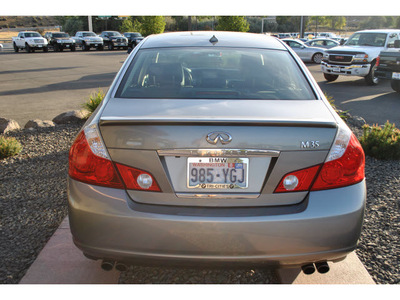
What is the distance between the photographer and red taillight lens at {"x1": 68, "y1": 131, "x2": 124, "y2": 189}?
2.33 meters

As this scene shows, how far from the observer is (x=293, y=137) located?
2258 mm

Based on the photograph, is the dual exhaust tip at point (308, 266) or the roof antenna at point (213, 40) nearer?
the dual exhaust tip at point (308, 266)

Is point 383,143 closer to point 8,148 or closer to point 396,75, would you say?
point 8,148

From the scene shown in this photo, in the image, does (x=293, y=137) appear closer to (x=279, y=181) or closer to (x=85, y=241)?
(x=279, y=181)

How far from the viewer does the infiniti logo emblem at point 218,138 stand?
7.27ft

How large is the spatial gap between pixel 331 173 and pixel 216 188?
0.66 metres

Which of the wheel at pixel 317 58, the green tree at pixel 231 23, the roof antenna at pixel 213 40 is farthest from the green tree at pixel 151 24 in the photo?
the roof antenna at pixel 213 40

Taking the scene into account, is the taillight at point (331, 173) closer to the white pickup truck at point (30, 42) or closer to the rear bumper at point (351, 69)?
the rear bumper at point (351, 69)

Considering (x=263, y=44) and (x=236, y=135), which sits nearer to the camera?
(x=236, y=135)

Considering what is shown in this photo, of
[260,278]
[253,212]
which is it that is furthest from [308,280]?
[253,212]

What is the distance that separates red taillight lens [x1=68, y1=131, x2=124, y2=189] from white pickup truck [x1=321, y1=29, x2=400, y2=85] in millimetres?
14094

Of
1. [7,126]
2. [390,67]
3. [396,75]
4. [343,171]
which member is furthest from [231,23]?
[343,171]

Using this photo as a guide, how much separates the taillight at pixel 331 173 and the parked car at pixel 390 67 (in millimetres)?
11667

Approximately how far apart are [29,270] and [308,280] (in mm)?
1987
